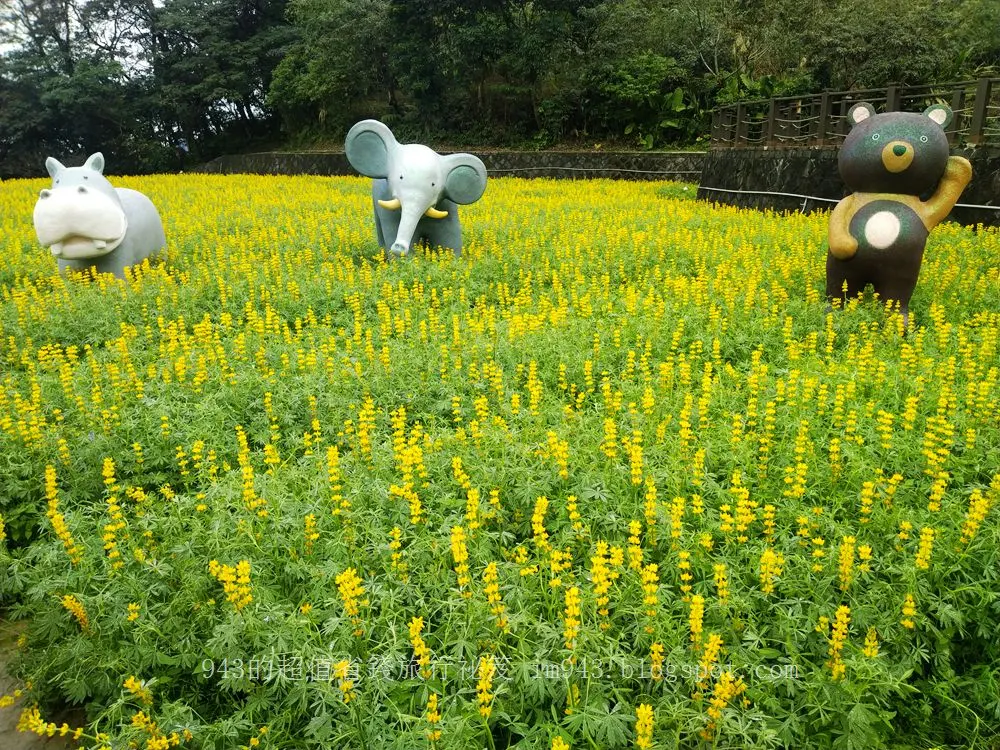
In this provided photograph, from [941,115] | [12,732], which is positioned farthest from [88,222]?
[941,115]

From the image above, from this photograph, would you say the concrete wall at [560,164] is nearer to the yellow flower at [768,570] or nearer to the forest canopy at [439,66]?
the forest canopy at [439,66]

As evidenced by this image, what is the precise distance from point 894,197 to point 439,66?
23.9m

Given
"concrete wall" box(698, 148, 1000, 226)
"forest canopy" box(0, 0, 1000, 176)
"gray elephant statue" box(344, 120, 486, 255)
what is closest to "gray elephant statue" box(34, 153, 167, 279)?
"gray elephant statue" box(344, 120, 486, 255)

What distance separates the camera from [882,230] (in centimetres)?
584

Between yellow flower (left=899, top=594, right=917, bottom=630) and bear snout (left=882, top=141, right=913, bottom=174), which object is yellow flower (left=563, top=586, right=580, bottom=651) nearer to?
yellow flower (left=899, top=594, right=917, bottom=630)

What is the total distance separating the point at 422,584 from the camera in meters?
2.72

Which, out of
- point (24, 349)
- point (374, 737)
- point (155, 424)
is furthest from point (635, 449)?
point (24, 349)

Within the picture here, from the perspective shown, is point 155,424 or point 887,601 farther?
point 155,424

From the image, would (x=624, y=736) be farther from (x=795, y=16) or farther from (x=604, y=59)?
(x=604, y=59)

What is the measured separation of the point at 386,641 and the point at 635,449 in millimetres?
1403

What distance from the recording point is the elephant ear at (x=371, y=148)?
8.27 metres

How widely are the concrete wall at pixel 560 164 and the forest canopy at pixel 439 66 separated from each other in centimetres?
150

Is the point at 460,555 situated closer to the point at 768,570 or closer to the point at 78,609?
the point at 768,570

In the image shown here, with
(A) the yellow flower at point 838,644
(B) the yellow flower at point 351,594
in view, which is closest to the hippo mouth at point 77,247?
(B) the yellow flower at point 351,594
